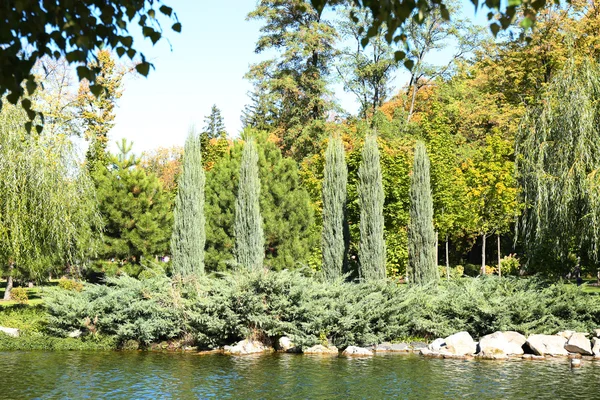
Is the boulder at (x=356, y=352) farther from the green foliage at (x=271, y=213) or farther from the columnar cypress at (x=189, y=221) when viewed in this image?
the green foliage at (x=271, y=213)

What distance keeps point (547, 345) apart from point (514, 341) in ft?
2.33

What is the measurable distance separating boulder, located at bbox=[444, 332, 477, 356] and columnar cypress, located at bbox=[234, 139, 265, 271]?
6.59m

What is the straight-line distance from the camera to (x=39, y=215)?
1834cm

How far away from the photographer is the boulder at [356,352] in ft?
52.5

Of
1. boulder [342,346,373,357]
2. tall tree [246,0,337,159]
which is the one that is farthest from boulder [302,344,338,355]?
tall tree [246,0,337,159]

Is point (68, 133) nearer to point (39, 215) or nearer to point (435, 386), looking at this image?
point (39, 215)

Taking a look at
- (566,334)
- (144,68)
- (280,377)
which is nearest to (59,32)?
(144,68)

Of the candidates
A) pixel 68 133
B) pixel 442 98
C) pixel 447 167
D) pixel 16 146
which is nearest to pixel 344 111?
pixel 442 98

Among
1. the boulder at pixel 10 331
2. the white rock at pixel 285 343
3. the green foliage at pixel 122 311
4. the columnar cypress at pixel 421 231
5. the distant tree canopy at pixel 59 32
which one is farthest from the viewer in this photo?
the columnar cypress at pixel 421 231

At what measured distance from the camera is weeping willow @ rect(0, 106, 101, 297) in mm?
17844

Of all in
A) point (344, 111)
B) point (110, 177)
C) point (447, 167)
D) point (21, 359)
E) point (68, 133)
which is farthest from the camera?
point (344, 111)

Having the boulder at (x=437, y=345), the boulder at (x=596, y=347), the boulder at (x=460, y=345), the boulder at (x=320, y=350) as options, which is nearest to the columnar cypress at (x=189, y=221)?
the boulder at (x=320, y=350)

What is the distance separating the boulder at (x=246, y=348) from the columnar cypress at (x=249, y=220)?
3.86 meters

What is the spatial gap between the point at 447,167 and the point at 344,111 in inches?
346
